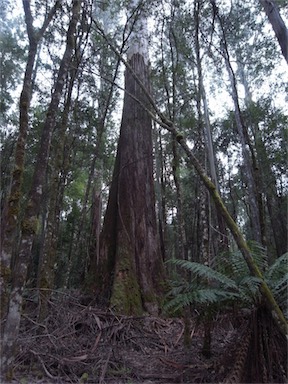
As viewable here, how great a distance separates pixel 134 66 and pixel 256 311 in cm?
684

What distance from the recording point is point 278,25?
601 centimetres

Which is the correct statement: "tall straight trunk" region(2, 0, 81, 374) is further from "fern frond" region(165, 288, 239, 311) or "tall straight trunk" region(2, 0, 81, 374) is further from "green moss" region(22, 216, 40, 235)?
"fern frond" region(165, 288, 239, 311)

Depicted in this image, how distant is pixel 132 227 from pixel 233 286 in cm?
337

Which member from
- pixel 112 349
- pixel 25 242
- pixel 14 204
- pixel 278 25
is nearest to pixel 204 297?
Answer: pixel 112 349

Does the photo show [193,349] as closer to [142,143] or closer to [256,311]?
[256,311]

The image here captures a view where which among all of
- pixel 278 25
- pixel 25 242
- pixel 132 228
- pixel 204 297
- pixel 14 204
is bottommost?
pixel 204 297

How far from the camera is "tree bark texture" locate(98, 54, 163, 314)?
17.9 ft

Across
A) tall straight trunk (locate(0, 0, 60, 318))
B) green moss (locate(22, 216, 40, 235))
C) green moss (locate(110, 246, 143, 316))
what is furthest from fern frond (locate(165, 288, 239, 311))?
green moss (locate(110, 246, 143, 316))

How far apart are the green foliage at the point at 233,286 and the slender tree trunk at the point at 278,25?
429 centimetres

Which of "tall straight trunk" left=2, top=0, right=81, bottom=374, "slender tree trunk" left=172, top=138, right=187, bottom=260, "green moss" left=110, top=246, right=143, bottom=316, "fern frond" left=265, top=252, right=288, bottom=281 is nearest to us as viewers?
"tall straight trunk" left=2, top=0, right=81, bottom=374

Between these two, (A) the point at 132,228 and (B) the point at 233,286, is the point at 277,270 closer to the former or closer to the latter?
(B) the point at 233,286

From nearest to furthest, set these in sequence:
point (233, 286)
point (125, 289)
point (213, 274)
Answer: point (233, 286) < point (213, 274) < point (125, 289)

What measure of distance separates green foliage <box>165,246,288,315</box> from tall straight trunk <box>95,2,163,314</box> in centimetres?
214

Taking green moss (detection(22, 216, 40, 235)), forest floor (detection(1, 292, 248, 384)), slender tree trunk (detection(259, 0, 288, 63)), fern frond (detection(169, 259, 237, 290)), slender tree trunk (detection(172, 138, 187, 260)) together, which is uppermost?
slender tree trunk (detection(259, 0, 288, 63))
